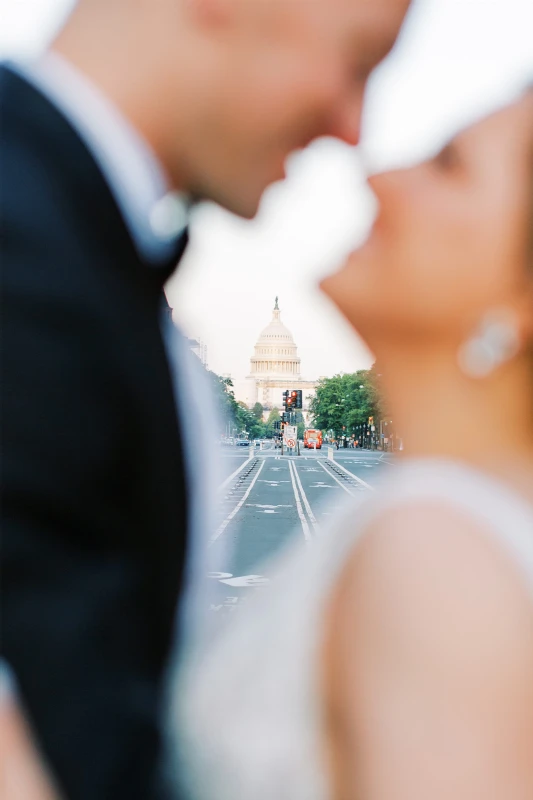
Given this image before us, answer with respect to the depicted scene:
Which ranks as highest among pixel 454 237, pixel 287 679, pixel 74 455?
pixel 454 237

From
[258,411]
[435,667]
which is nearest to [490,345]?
[435,667]

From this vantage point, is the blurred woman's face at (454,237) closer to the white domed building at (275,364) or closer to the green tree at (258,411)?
the white domed building at (275,364)

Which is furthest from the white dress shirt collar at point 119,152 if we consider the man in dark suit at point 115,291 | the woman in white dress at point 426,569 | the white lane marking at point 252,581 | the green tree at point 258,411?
the green tree at point 258,411

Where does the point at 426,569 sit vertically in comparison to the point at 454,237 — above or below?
below

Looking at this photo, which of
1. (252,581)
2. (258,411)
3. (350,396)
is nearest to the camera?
(252,581)

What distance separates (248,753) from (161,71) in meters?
0.38

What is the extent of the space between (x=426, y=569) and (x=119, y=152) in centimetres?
27

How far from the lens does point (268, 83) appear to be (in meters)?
0.39

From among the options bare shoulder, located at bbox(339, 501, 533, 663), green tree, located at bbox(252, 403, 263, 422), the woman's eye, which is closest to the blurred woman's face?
the woman's eye

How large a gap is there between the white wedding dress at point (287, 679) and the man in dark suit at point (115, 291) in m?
0.03

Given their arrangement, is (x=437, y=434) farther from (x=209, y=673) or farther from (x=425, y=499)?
(x=209, y=673)

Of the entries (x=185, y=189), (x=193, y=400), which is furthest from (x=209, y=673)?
(x=185, y=189)

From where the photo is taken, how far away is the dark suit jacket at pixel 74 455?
1.10 feet

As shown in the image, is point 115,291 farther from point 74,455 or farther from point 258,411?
point 258,411
